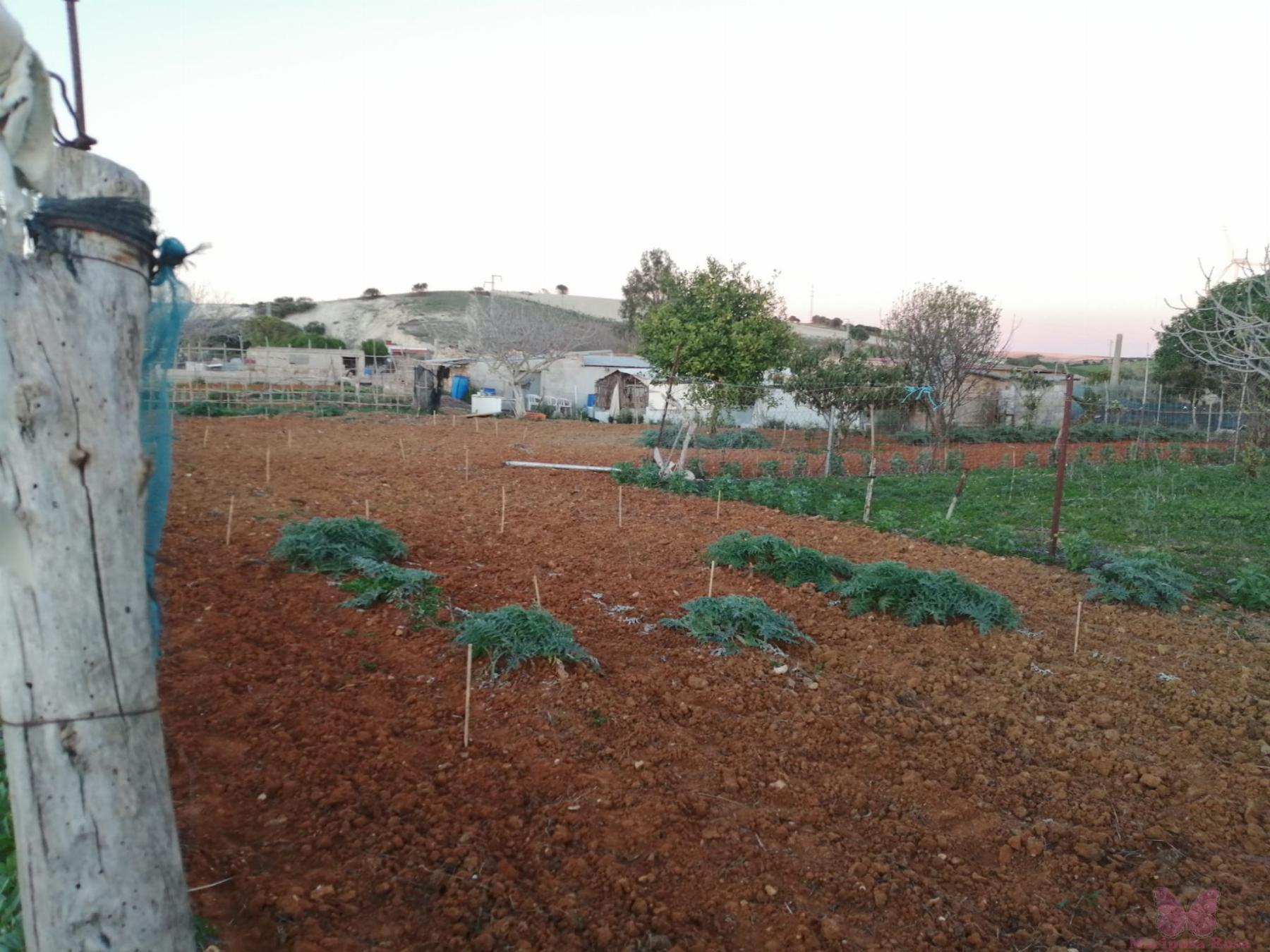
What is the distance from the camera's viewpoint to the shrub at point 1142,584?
5.93 m

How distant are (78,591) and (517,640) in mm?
2841

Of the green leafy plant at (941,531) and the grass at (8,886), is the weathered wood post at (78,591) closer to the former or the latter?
the grass at (8,886)

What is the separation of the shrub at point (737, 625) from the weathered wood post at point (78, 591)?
3432 mm

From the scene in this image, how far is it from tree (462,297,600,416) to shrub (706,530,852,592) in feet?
67.4

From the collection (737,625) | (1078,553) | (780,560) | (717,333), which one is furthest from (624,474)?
(737,625)

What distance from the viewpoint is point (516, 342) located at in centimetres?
2778

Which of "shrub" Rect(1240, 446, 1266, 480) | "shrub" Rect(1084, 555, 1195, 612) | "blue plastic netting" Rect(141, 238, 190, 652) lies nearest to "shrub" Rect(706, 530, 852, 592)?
"shrub" Rect(1084, 555, 1195, 612)

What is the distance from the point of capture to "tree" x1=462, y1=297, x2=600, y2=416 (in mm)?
27719

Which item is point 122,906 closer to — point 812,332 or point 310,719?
point 310,719

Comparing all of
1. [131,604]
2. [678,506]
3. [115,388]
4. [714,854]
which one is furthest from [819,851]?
[678,506]

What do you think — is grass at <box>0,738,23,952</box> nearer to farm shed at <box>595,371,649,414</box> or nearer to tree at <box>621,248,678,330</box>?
farm shed at <box>595,371,649,414</box>

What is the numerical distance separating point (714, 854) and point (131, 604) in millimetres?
2104

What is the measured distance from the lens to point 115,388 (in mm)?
1624

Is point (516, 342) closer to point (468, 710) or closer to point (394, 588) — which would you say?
point (394, 588)
